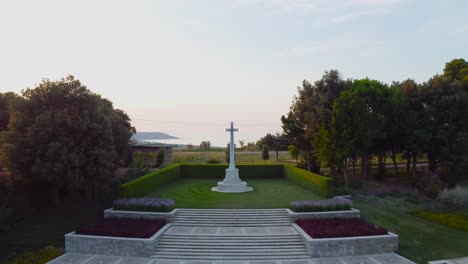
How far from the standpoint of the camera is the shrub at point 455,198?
23.3 m

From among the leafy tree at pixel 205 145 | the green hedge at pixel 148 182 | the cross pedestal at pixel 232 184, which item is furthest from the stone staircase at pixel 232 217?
the leafy tree at pixel 205 145

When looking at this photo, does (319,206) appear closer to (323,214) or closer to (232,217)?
(323,214)

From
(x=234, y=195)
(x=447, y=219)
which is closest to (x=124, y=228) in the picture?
(x=234, y=195)

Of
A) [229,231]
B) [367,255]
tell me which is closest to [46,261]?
[229,231]

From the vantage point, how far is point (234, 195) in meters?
24.8

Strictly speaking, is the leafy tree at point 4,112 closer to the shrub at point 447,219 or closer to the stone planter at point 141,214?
the stone planter at point 141,214

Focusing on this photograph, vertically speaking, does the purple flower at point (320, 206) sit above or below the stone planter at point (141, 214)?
above

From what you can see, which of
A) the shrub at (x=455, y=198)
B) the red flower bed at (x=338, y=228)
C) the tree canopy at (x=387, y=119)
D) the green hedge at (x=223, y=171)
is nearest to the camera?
the red flower bed at (x=338, y=228)

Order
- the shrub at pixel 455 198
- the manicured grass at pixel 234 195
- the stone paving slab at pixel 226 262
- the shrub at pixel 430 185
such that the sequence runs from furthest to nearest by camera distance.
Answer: the shrub at pixel 430 185
the shrub at pixel 455 198
the manicured grass at pixel 234 195
the stone paving slab at pixel 226 262

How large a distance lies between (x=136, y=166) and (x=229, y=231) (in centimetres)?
1839

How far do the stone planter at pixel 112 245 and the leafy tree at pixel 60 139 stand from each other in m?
4.91

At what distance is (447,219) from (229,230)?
14.0 m

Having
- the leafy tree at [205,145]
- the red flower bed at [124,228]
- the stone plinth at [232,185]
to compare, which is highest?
the leafy tree at [205,145]

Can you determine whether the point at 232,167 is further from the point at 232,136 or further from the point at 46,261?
the point at 46,261
